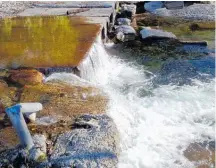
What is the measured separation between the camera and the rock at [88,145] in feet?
11.7

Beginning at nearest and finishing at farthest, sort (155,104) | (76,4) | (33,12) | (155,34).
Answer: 1. (155,104)
2. (155,34)
3. (33,12)
4. (76,4)

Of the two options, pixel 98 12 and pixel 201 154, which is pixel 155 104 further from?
pixel 98 12

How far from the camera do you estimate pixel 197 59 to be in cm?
761

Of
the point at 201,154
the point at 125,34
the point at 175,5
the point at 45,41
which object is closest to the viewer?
the point at 201,154

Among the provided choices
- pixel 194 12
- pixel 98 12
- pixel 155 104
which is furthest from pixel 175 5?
pixel 155 104

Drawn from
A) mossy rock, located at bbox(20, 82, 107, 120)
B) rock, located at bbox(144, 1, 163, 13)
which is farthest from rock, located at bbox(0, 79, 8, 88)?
rock, located at bbox(144, 1, 163, 13)

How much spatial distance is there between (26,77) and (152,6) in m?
6.45

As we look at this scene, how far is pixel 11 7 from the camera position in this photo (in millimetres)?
A: 9547

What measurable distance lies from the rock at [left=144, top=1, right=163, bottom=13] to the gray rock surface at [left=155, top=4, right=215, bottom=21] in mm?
169

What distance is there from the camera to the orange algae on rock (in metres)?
5.94

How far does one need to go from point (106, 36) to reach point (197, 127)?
391 cm

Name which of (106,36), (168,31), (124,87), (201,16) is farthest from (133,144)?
(201,16)

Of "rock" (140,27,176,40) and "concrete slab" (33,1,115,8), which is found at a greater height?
"concrete slab" (33,1,115,8)

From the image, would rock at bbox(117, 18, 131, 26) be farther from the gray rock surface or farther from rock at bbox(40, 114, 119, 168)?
rock at bbox(40, 114, 119, 168)
